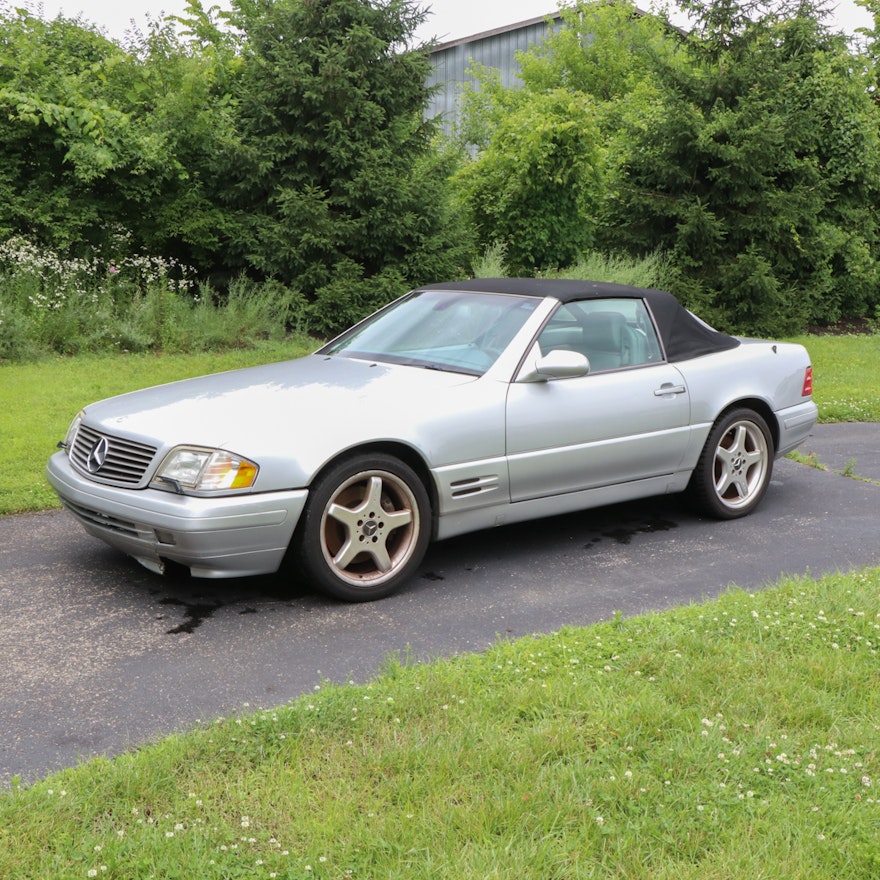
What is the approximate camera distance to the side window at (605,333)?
6023mm

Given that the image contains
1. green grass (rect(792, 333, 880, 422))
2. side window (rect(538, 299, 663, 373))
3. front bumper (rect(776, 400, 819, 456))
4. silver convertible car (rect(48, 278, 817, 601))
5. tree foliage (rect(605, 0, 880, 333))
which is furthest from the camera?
tree foliage (rect(605, 0, 880, 333))

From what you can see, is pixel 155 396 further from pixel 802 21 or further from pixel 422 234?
pixel 802 21

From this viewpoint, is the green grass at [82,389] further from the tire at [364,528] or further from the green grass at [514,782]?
the green grass at [514,782]

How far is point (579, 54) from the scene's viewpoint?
32906 mm

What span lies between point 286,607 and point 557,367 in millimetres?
1839

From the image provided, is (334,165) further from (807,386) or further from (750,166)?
(807,386)

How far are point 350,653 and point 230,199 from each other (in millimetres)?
10188

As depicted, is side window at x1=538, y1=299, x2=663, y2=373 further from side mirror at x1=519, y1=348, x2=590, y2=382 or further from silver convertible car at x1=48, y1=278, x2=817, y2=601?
side mirror at x1=519, y1=348, x2=590, y2=382

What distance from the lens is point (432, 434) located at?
5.25 m

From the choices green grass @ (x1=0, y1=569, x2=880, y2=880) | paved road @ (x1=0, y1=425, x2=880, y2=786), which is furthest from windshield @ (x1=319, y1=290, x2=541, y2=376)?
green grass @ (x1=0, y1=569, x2=880, y2=880)

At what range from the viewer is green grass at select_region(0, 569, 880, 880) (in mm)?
2873

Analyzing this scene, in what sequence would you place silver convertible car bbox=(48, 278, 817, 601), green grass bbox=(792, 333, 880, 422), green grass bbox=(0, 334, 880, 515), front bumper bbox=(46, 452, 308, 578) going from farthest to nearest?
green grass bbox=(792, 333, 880, 422)
green grass bbox=(0, 334, 880, 515)
silver convertible car bbox=(48, 278, 817, 601)
front bumper bbox=(46, 452, 308, 578)

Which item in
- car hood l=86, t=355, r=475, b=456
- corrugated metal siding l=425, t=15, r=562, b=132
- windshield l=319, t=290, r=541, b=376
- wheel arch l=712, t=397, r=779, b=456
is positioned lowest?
wheel arch l=712, t=397, r=779, b=456

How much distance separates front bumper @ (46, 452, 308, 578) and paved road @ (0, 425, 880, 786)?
0.84 feet
